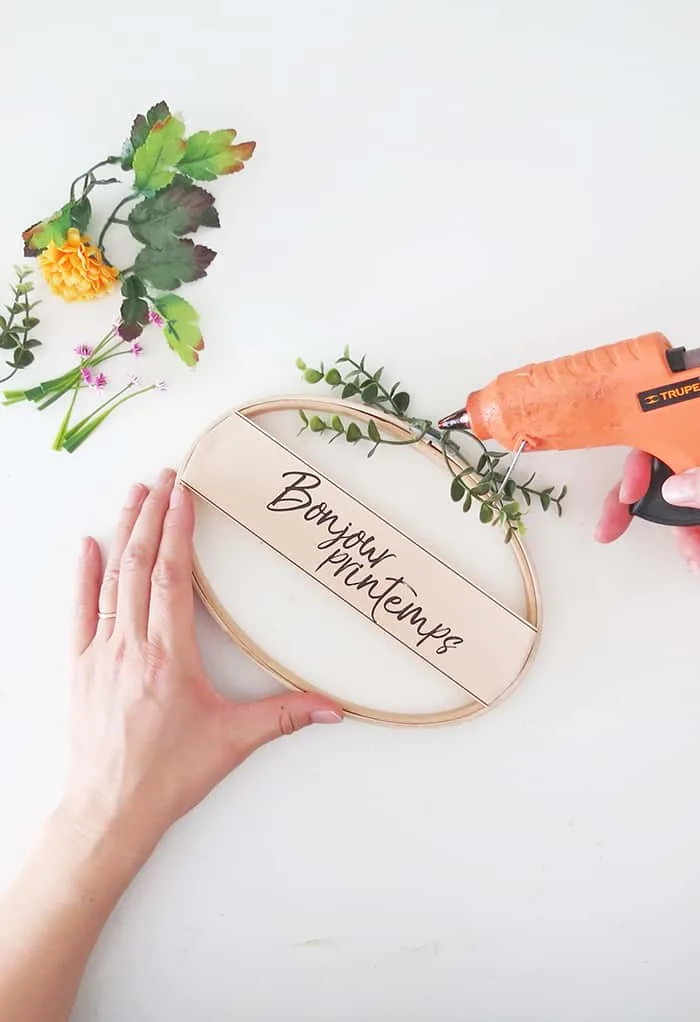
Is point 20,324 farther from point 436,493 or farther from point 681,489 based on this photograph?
point 681,489

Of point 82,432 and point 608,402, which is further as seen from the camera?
point 82,432

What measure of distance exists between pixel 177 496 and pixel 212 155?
0.41 meters

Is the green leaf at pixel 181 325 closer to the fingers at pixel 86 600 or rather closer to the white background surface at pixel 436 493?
the white background surface at pixel 436 493

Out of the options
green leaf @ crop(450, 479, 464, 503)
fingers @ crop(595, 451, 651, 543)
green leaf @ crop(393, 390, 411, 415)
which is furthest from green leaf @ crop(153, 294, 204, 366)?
fingers @ crop(595, 451, 651, 543)

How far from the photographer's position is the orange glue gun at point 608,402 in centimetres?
79

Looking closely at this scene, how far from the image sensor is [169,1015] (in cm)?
102

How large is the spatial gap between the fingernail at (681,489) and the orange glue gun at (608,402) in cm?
2

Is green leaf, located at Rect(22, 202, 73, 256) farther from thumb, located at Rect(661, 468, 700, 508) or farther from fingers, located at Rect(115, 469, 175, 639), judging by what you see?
thumb, located at Rect(661, 468, 700, 508)

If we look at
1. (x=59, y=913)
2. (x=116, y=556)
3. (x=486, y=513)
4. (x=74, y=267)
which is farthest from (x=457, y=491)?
(x=59, y=913)

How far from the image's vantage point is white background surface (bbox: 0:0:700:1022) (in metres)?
0.97

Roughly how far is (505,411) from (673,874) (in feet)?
2.11

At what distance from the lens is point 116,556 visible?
3.22ft

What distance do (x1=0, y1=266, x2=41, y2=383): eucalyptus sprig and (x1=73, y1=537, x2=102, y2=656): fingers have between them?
0.78 feet

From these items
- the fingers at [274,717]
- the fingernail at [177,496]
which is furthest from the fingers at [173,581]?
the fingers at [274,717]
